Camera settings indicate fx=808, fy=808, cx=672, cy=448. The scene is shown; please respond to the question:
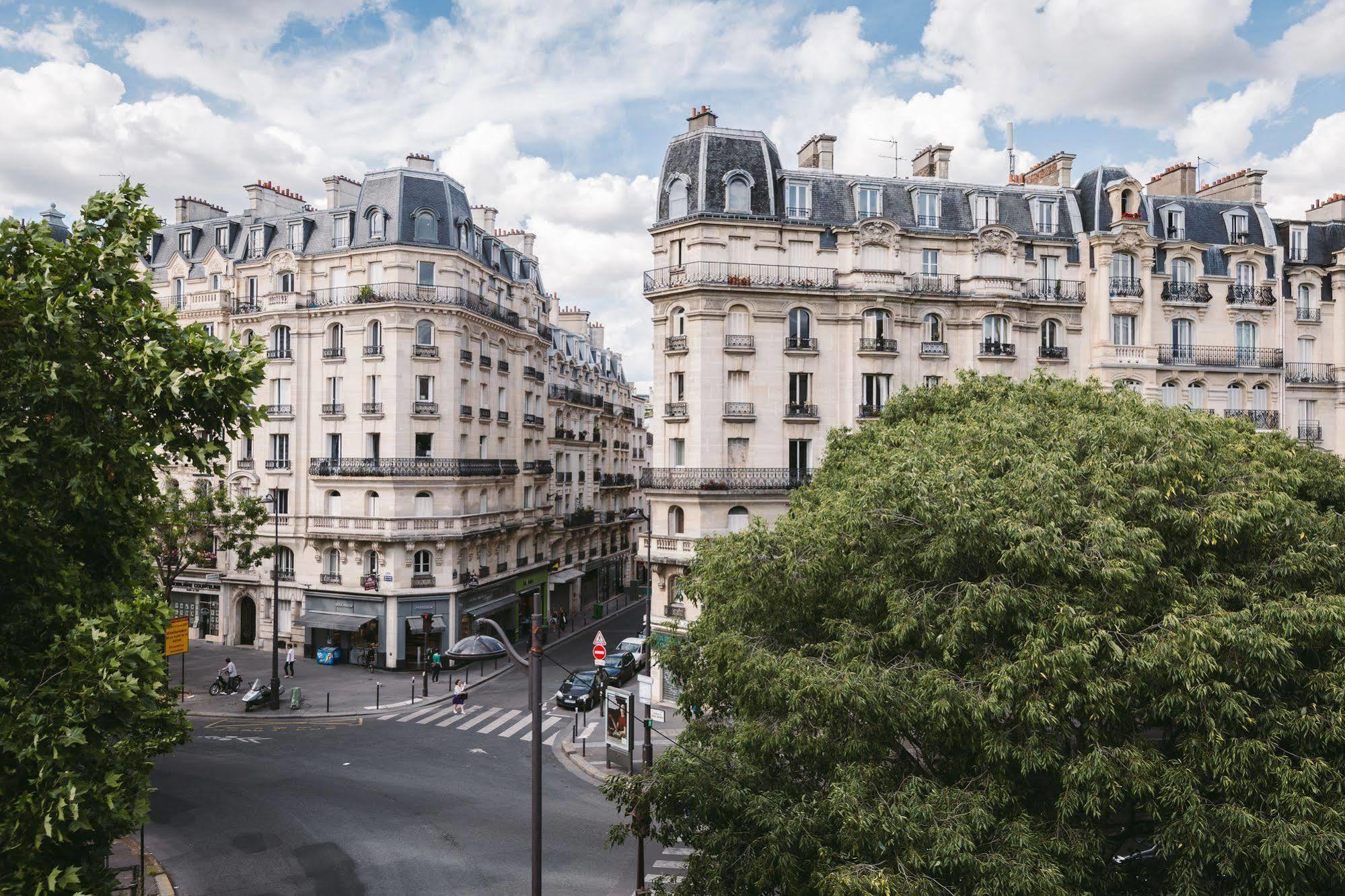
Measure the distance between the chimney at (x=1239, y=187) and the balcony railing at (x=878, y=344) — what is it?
844 inches

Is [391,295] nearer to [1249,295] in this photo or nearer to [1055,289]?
[1055,289]

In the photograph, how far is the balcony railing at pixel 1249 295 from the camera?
129 feet

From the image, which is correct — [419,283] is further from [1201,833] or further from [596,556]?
[1201,833]

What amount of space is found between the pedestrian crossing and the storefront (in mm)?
8032

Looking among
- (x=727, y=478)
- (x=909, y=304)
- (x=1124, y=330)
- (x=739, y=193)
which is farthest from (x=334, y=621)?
(x=1124, y=330)

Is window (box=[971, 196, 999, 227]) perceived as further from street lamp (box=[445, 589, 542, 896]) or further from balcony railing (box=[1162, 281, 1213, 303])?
street lamp (box=[445, 589, 542, 896])

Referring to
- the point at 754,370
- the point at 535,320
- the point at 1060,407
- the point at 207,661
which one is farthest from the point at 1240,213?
the point at 207,661

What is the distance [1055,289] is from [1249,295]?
34.8 feet

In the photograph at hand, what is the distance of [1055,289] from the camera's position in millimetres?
37688

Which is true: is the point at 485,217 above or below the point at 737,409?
above

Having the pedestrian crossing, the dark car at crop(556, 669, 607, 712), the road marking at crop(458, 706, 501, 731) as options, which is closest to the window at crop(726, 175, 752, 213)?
the dark car at crop(556, 669, 607, 712)

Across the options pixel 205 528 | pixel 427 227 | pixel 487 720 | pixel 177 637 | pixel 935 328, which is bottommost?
pixel 487 720

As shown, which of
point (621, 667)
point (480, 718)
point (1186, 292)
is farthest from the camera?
point (1186, 292)

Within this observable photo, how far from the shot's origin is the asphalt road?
1900 cm
